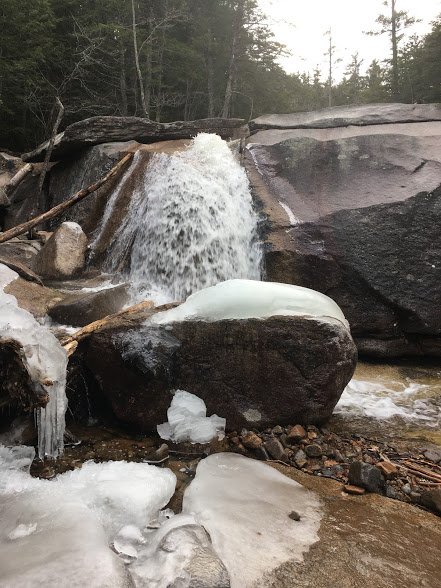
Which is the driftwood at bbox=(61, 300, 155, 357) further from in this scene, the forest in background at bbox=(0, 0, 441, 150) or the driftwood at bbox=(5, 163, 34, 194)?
the forest in background at bbox=(0, 0, 441, 150)

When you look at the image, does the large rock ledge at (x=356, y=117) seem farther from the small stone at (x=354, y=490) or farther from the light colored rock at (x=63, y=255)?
the small stone at (x=354, y=490)

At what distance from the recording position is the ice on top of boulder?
144 inches

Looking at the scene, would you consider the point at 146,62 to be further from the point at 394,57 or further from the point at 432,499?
the point at 432,499

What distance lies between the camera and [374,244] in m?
6.10

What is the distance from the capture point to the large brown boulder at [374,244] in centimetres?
597

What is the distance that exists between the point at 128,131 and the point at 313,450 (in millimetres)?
9312

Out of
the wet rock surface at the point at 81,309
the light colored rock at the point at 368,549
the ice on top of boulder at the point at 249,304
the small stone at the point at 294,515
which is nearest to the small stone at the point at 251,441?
the light colored rock at the point at 368,549

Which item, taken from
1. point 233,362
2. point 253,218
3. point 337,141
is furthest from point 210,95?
point 233,362

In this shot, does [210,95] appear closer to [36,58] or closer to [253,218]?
[36,58]

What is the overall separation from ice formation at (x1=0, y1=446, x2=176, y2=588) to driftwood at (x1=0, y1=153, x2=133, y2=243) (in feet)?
14.6

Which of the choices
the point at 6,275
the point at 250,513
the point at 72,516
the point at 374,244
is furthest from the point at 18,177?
the point at 250,513

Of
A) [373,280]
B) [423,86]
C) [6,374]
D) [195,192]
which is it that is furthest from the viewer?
[423,86]

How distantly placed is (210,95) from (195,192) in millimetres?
12902

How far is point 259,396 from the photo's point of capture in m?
3.62
